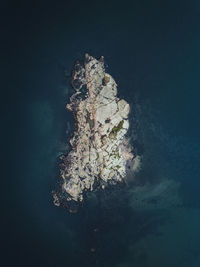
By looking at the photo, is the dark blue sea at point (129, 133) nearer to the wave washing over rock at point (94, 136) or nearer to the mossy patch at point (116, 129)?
the wave washing over rock at point (94, 136)

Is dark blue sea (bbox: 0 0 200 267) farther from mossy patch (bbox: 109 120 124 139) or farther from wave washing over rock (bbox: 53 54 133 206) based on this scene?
mossy patch (bbox: 109 120 124 139)

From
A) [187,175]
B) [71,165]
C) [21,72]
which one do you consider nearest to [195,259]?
[187,175]

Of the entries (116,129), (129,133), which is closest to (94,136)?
(116,129)

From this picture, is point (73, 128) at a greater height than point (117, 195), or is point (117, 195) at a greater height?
point (73, 128)

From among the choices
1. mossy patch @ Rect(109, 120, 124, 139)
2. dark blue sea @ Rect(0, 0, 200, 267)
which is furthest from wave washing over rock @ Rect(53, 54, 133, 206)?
dark blue sea @ Rect(0, 0, 200, 267)

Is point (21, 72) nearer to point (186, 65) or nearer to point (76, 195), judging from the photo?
point (76, 195)

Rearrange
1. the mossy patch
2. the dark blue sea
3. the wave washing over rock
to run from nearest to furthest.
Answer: the dark blue sea < the wave washing over rock < the mossy patch

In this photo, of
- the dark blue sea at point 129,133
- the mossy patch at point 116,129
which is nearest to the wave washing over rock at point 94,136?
the mossy patch at point 116,129
